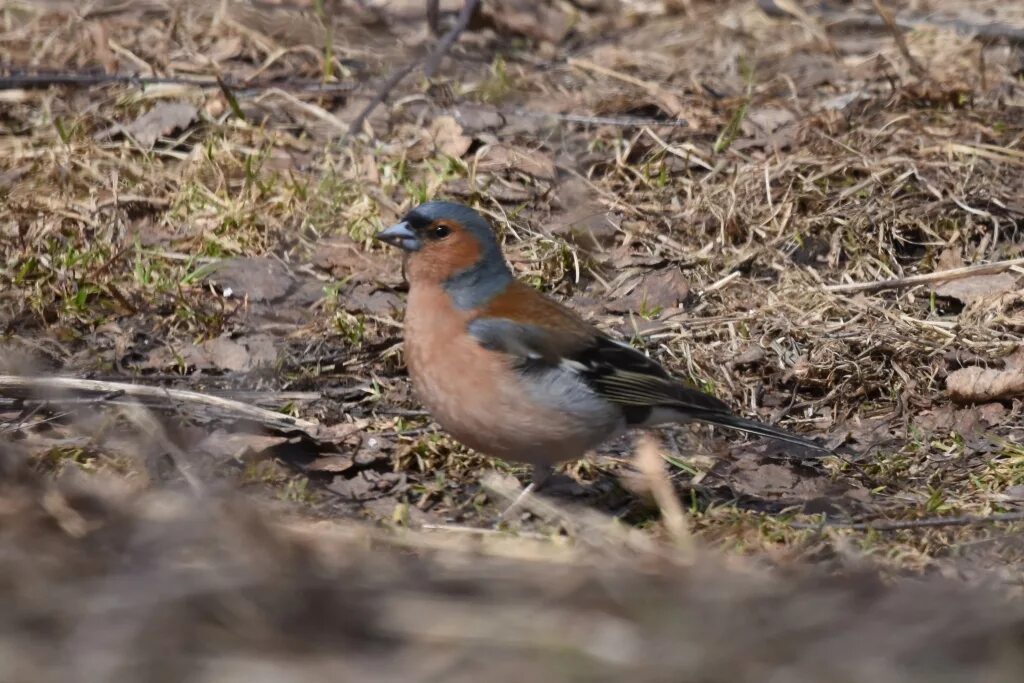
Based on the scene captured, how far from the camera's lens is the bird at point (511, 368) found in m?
4.82

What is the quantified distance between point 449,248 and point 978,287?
2524 mm

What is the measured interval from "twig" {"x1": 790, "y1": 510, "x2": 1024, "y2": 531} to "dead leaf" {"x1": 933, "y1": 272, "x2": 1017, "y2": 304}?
65.0 inches

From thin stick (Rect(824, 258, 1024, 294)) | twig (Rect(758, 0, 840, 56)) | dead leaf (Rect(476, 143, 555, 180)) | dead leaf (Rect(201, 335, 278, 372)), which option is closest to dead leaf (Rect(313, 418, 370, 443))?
dead leaf (Rect(201, 335, 278, 372))

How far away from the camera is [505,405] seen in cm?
482

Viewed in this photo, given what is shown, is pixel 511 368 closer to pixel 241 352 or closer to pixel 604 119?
pixel 241 352

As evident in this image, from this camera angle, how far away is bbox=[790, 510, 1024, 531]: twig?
14.8 feet

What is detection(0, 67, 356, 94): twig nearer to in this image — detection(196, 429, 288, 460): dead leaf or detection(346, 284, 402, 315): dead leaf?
detection(346, 284, 402, 315): dead leaf

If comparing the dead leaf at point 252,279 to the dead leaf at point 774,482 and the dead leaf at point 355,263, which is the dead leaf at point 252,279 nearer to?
the dead leaf at point 355,263

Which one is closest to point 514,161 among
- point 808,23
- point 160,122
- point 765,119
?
point 765,119

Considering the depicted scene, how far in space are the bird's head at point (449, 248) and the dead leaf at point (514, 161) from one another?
1.66 m

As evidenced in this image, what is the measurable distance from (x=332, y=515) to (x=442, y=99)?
3.44 m

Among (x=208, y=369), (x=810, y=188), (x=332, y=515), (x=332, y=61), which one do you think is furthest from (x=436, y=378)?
(x=332, y=61)

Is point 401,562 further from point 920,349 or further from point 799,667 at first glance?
point 920,349

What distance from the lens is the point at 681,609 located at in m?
2.95
